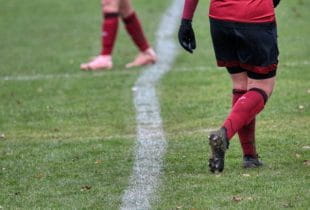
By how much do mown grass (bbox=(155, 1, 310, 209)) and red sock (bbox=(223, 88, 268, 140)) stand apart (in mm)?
352

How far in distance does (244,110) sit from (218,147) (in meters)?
0.36

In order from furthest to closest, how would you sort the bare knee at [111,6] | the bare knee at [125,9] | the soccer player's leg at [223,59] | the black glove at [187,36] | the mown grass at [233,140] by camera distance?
the bare knee at [125,9]
the bare knee at [111,6]
the black glove at [187,36]
the soccer player's leg at [223,59]
the mown grass at [233,140]

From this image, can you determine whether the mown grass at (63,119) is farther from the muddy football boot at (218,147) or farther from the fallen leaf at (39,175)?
the muddy football boot at (218,147)

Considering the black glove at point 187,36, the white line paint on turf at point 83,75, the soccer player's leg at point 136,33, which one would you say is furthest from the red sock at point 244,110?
the soccer player's leg at point 136,33

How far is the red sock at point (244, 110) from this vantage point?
20.7 feet

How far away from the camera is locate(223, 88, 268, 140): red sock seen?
6.32 metres

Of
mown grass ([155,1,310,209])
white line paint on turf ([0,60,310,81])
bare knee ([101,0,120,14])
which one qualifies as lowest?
white line paint on turf ([0,60,310,81])

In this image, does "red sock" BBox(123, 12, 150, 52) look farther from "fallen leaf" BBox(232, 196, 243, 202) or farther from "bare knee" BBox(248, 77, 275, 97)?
A: "fallen leaf" BBox(232, 196, 243, 202)

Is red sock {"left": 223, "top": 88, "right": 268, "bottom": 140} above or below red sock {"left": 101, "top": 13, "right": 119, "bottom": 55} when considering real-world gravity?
above

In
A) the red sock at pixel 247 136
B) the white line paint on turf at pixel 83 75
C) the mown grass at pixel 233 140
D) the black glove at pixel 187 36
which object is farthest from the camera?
the white line paint on turf at pixel 83 75

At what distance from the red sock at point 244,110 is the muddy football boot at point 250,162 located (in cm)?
40

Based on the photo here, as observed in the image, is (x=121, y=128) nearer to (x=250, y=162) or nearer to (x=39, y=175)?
(x=39, y=175)

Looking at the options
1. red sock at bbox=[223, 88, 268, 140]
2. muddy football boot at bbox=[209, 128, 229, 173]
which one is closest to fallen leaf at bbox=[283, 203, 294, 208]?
muddy football boot at bbox=[209, 128, 229, 173]

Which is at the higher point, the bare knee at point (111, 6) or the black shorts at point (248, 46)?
the black shorts at point (248, 46)
